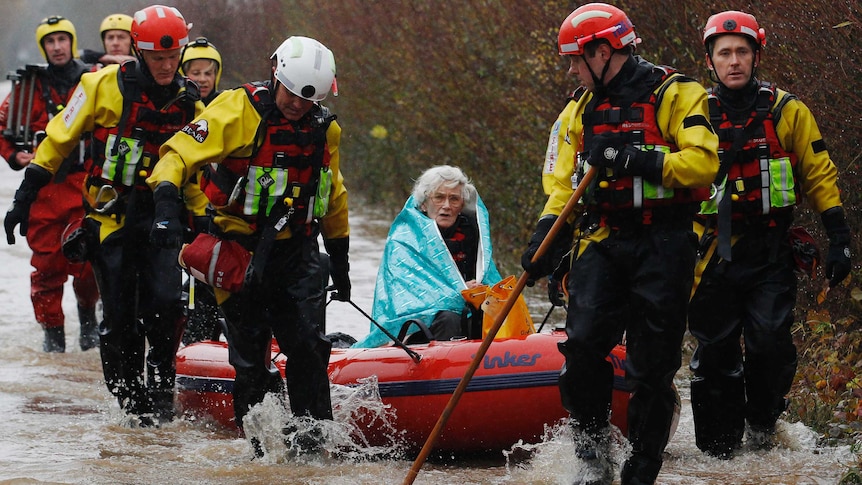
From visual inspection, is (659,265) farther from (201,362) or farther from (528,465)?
(201,362)

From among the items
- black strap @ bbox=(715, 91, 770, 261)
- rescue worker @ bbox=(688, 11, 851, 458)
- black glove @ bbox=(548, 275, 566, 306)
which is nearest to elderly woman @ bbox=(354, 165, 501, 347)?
black glove @ bbox=(548, 275, 566, 306)

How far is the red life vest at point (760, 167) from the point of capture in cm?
655

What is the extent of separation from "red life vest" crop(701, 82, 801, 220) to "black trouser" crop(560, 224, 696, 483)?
2.90 feet

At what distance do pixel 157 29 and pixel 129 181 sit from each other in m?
0.85

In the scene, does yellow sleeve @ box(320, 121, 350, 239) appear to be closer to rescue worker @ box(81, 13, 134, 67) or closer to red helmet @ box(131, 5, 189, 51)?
red helmet @ box(131, 5, 189, 51)

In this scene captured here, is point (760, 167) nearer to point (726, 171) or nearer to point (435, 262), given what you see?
point (726, 171)

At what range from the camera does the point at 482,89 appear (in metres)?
15.6

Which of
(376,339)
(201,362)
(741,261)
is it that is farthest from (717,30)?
(201,362)

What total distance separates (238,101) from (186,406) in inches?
95.7

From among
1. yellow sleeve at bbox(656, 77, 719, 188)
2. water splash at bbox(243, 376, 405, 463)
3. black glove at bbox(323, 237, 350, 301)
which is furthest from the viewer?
black glove at bbox(323, 237, 350, 301)

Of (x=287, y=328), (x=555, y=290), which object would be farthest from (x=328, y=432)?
(x=555, y=290)

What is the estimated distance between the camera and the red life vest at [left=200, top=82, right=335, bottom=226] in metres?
6.49

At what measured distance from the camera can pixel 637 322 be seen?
18.9 feet

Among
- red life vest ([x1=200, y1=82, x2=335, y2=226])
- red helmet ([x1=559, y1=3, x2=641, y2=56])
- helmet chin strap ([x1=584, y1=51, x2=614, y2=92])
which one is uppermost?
red helmet ([x1=559, y1=3, x2=641, y2=56])
